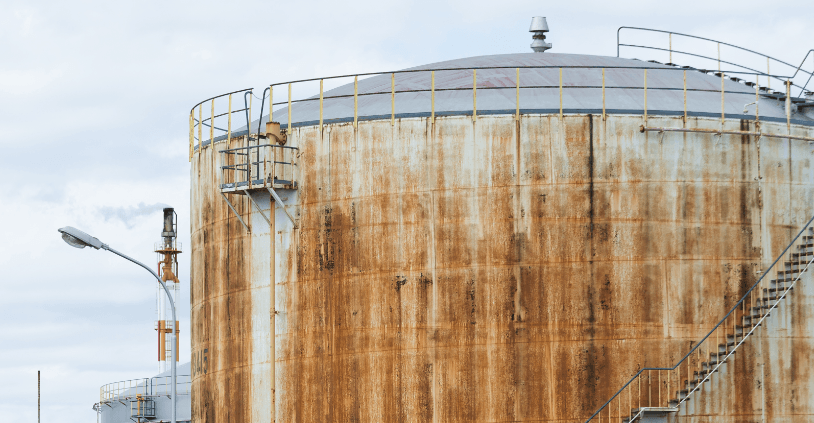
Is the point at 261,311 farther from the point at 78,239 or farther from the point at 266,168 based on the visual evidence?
the point at 78,239

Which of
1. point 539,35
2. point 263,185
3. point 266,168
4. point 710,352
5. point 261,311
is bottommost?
point 710,352

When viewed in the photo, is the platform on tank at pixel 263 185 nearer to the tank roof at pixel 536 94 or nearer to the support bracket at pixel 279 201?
the support bracket at pixel 279 201

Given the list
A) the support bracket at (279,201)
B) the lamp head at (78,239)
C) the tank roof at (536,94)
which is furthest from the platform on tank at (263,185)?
the lamp head at (78,239)

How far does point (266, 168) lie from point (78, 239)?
15.5 feet

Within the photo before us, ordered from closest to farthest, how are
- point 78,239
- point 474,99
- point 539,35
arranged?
1. point 78,239
2. point 474,99
3. point 539,35

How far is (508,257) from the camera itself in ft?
91.4

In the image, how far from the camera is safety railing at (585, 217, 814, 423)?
27344mm

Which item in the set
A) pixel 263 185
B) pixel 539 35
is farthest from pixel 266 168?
pixel 539 35

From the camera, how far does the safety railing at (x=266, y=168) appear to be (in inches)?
1156

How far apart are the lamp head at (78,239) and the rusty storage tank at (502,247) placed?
381 cm

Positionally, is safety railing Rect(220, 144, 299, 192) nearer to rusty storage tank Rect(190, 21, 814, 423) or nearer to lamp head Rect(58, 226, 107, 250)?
rusty storage tank Rect(190, 21, 814, 423)

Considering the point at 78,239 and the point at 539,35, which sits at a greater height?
the point at 539,35

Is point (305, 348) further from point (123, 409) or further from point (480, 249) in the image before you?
point (123, 409)

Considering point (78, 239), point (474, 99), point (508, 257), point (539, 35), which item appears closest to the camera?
point (78, 239)
